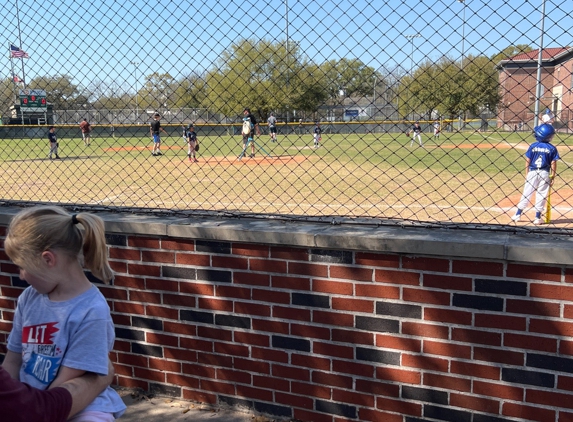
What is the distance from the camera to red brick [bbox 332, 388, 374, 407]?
293cm

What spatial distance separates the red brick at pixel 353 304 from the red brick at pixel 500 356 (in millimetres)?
562

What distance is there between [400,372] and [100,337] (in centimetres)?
161

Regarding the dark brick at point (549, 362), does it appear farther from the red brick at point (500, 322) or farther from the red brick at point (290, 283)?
the red brick at point (290, 283)

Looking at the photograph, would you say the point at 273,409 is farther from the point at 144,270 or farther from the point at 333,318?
the point at 144,270

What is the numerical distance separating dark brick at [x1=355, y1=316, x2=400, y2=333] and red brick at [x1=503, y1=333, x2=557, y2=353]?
1.76 ft

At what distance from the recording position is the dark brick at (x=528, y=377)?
8.30 ft

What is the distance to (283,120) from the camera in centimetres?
428

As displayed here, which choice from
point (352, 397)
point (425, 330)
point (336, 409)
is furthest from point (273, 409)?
point (425, 330)

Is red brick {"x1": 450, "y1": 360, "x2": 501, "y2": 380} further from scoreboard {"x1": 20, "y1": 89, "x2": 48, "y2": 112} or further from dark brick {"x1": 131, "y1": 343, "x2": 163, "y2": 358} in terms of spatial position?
scoreboard {"x1": 20, "y1": 89, "x2": 48, "y2": 112}

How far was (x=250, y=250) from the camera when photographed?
308cm

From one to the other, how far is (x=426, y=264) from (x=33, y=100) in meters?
4.60

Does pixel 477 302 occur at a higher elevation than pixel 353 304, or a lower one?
higher

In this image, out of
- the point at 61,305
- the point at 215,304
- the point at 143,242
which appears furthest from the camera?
the point at 143,242

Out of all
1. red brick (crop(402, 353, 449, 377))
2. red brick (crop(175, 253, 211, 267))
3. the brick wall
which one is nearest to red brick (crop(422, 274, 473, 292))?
the brick wall
